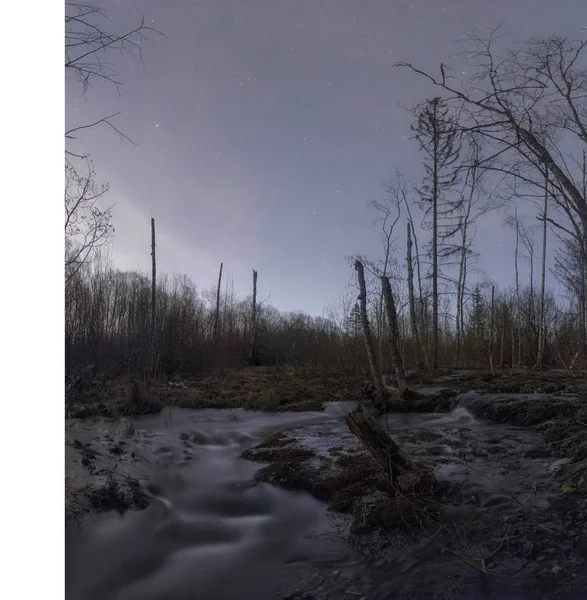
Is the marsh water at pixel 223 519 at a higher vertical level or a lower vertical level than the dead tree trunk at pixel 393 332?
lower

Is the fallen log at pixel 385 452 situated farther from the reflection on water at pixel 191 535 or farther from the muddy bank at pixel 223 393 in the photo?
the muddy bank at pixel 223 393

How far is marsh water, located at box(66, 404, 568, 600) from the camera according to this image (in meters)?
1.92

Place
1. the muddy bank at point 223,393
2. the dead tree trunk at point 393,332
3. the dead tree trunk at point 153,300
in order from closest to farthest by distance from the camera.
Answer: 1. the dead tree trunk at point 153,300
2. the muddy bank at point 223,393
3. the dead tree trunk at point 393,332

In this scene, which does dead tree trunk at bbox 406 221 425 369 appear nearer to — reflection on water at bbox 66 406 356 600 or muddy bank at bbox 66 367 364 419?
muddy bank at bbox 66 367 364 419

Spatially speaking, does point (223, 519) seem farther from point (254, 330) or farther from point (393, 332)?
point (393, 332)

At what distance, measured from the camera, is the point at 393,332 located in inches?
235

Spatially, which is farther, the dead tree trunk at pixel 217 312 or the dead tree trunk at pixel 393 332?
the dead tree trunk at pixel 393 332

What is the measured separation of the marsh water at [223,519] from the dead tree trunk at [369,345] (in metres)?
1.03

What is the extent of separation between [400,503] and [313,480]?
0.92 m

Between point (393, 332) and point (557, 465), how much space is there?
3512 mm

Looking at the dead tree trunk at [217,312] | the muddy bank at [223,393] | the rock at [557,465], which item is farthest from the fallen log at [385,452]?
the muddy bank at [223,393]

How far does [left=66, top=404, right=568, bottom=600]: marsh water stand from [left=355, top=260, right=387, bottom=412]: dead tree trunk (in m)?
1.03

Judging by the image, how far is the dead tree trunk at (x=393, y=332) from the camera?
5.36 meters
